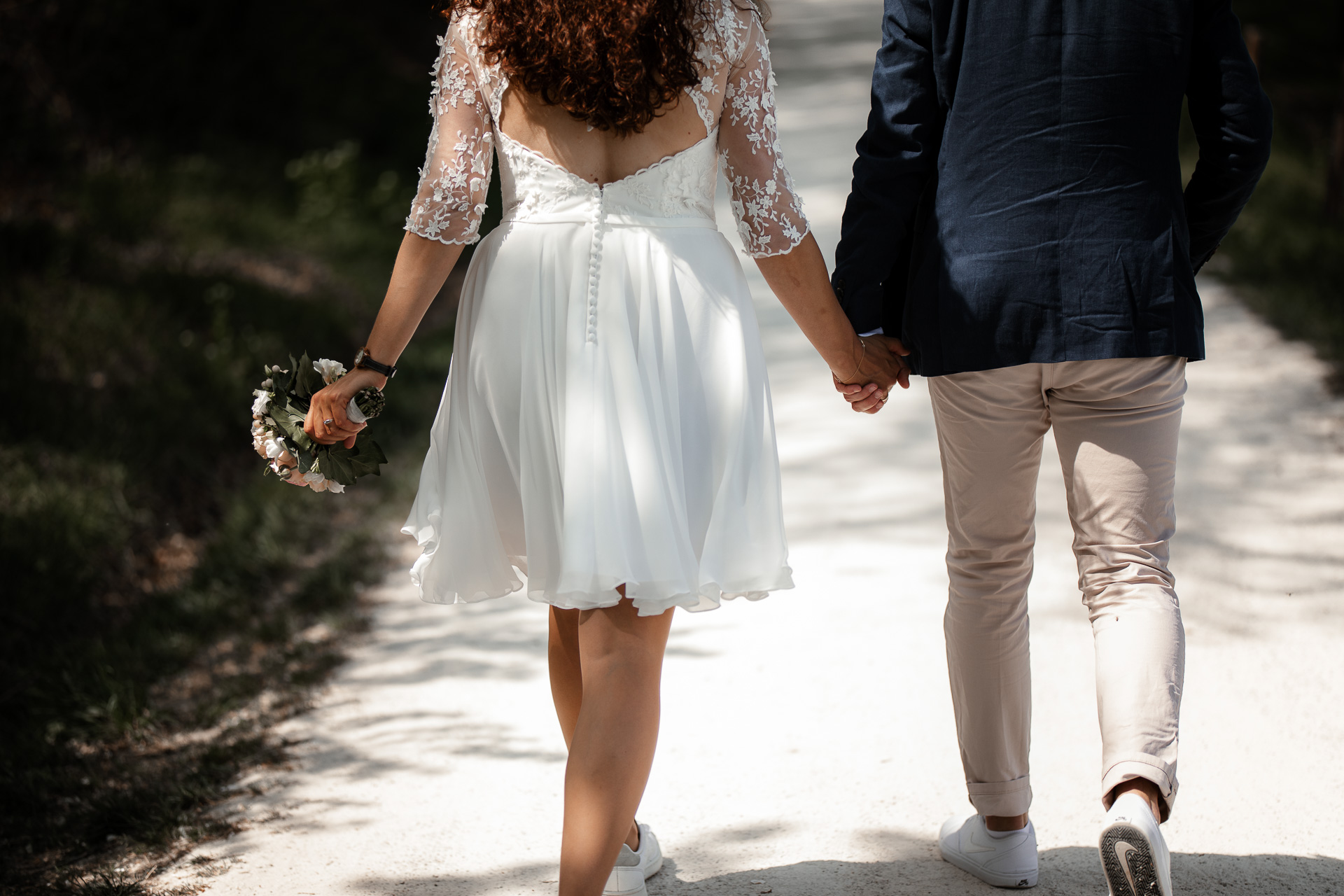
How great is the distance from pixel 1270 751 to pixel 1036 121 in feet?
6.05

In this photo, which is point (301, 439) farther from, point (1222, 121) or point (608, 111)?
point (1222, 121)

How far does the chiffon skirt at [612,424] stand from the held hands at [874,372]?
0.86 feet

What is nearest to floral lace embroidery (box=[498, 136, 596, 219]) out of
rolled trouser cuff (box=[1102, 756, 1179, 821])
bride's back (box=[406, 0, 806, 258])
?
bride's back (box=[406, 0, 806, 258])

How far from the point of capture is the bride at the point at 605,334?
2.14 m

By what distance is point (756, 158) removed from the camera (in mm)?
2303

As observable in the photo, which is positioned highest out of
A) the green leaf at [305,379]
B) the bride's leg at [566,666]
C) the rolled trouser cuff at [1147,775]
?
the green leaf at [305,379]

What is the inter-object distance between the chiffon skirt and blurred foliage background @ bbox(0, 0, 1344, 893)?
136 centimetres

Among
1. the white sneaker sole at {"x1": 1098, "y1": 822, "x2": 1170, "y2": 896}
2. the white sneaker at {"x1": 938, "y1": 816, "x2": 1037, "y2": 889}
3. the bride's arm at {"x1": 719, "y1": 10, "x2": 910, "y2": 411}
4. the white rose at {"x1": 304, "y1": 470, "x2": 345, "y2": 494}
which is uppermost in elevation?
the bride's arm at {"x1": 719, "y1": 10, "x2": 910, "y2": 411}

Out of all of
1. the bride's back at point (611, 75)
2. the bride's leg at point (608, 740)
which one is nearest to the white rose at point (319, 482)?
the bride's leg at point (608, 740)

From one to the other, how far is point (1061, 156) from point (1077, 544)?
0.73 metres

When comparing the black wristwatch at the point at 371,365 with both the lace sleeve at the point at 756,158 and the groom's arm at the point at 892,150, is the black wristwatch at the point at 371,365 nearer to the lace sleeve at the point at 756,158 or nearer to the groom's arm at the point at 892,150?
the lace sleeve at the point at 756,158

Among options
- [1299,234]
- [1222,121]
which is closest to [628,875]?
[1222,121]

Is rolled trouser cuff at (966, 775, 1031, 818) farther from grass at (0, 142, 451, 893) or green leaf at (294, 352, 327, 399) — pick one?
grass at (0, 142, 451, 893)

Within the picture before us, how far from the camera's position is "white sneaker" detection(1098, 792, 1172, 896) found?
78.1 inches
